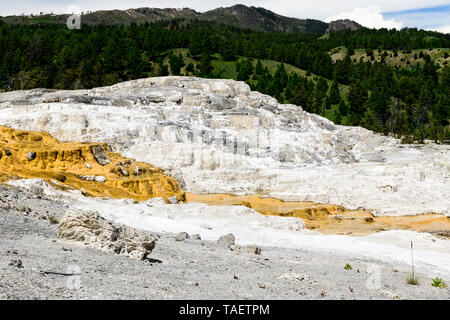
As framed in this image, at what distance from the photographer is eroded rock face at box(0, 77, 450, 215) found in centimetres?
4166

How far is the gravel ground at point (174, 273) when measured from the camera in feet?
30.1

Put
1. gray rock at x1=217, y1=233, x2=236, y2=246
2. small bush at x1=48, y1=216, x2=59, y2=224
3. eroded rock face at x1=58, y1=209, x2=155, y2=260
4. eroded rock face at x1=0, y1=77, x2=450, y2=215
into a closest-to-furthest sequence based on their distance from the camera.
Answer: eroded rock face at x1=58, y1=209, x2=155, y2=260 < small bush at x1=48, y1=216, x2=59, y2=224 < gray rock at x1=217, y1=233, x2=236, y2=246 < eroded rock face at x1=0, y1=77, x2=450, y2=215

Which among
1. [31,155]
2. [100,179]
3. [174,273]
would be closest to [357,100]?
[100,179]

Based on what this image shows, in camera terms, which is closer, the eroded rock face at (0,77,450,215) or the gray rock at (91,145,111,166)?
the eroded rock face at (0,77,450,215)

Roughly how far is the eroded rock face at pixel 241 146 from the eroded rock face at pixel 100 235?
27524 millimetres

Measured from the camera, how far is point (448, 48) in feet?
586

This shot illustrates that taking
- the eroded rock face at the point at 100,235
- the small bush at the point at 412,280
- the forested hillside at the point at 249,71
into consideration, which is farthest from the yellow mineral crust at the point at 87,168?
the forested hillside at the point at 249,71

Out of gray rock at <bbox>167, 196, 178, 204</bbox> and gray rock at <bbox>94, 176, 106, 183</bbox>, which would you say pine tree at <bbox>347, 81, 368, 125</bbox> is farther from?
gray rock at <bbox>94, 176, 106, 183</bbox>

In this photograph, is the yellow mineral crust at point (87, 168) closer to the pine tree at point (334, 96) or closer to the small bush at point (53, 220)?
the small bush at point (53, 220)

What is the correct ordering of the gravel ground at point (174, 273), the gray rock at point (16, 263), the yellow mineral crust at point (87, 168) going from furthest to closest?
the yellow mineral crust at point (87, 168) < the gray rock at point (16, 263) < the gravel ground at point (174, 273)

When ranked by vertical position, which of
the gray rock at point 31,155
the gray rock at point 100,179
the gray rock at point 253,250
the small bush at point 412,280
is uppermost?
the gray rock at point 31,155

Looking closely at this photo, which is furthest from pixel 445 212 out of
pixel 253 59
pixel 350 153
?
pixel 253 59

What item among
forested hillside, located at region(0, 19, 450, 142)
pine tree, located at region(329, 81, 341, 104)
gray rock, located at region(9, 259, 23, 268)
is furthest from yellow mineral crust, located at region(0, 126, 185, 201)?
pine tree, located at region(329, 81, 341, 104)

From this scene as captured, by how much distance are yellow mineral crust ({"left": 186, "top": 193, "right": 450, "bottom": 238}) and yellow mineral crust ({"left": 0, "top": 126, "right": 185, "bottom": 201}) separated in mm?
3831
